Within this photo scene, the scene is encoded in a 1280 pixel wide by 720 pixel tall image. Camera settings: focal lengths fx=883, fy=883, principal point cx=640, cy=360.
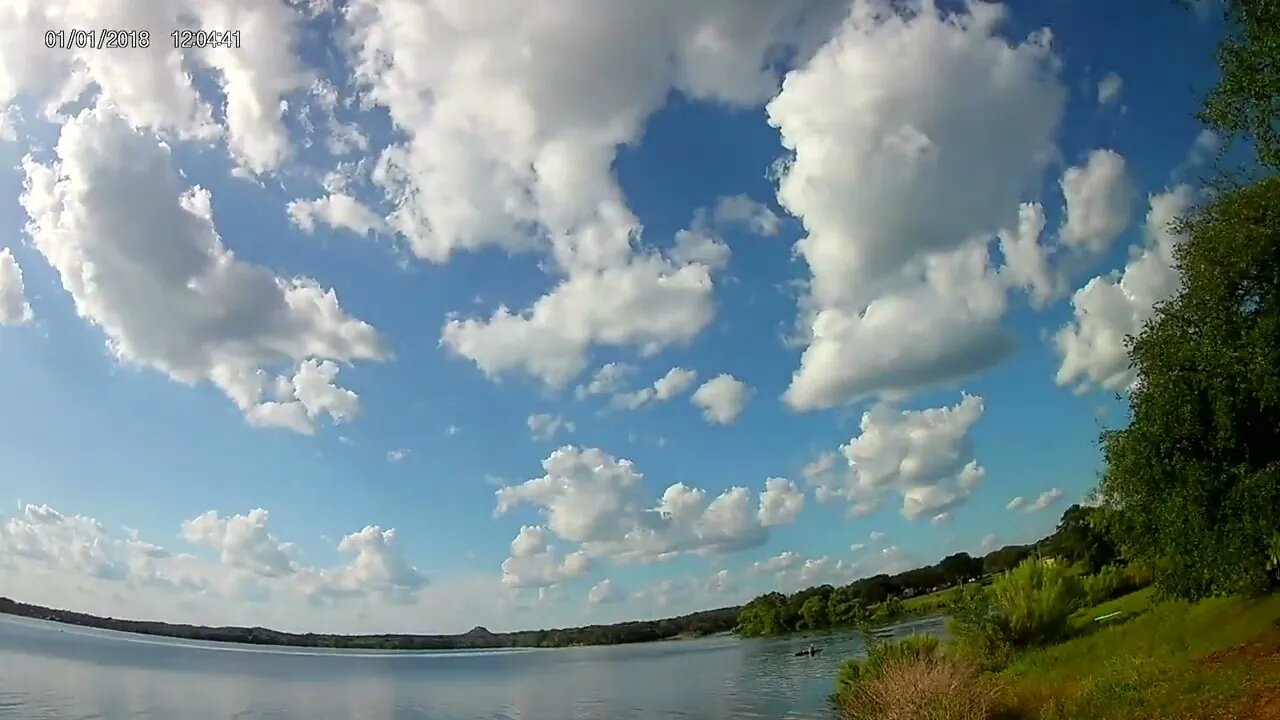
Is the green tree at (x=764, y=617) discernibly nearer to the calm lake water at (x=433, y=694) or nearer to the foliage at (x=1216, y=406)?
the calm lake water at (x=433, y=694)

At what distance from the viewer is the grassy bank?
20.1m

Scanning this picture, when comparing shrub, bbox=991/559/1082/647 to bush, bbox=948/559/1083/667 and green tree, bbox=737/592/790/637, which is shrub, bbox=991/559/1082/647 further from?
green tree, bbox=737/592/790/637

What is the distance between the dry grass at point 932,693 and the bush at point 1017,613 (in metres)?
11.8

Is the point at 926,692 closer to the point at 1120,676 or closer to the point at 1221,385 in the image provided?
the point at 1120,676

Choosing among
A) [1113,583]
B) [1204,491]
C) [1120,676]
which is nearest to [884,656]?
[1120,676]

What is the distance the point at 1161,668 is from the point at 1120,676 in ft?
3.91

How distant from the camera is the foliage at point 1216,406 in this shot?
908 inches

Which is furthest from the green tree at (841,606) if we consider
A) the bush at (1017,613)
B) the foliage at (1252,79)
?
the foliage at (1252,79)

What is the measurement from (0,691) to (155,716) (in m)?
14.9

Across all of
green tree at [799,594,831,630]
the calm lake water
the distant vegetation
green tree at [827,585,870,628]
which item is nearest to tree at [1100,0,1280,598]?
the calm lake water

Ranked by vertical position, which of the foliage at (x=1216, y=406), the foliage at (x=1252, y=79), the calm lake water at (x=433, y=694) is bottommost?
the calm lake water at (x=433, y=694)

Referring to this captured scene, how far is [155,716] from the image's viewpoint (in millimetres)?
49844

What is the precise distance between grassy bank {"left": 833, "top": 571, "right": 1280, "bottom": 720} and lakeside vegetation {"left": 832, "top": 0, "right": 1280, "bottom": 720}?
76 mm

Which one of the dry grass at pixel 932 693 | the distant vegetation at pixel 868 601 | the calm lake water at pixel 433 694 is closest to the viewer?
the dry grass at pixel 932 693
